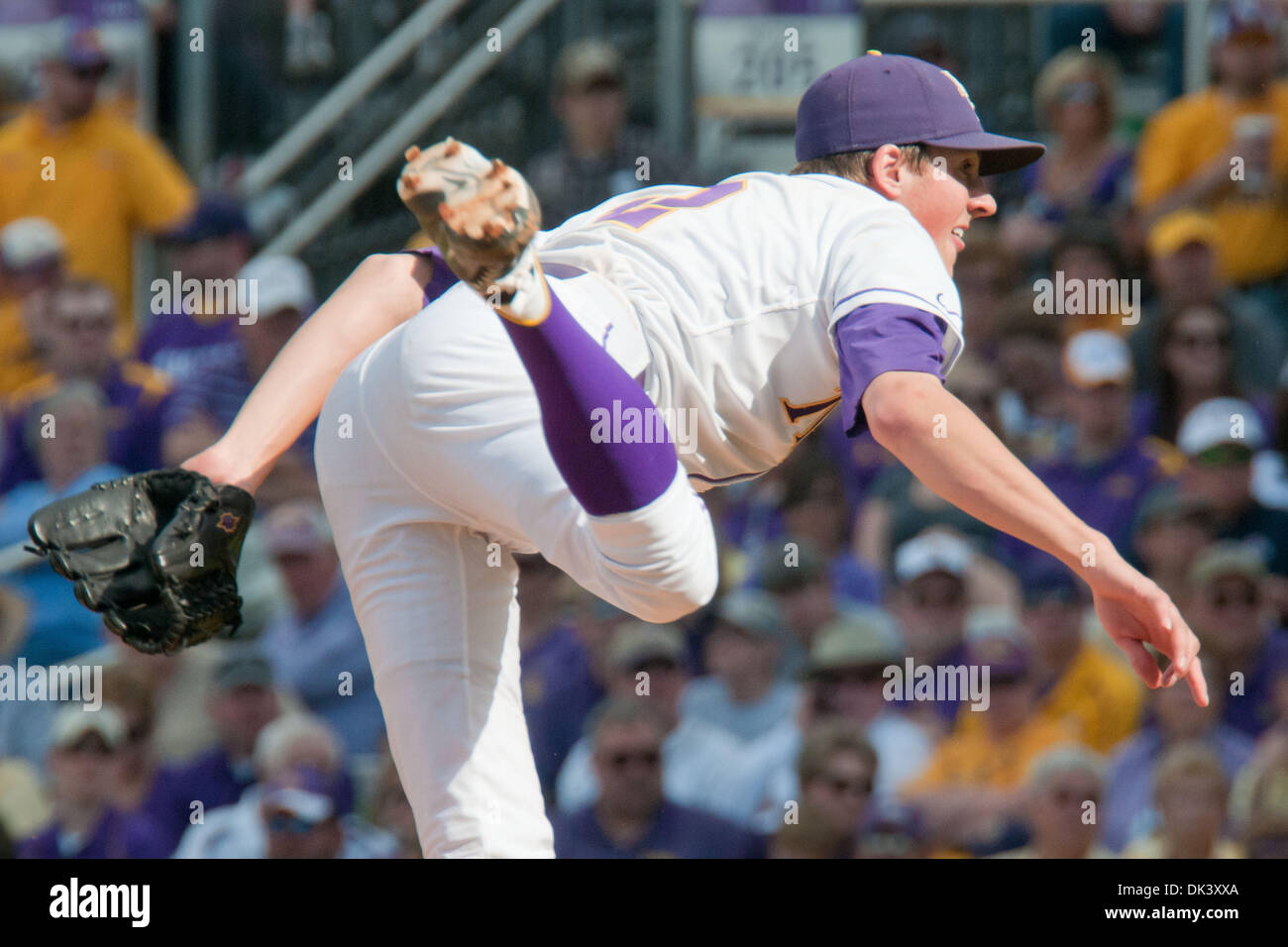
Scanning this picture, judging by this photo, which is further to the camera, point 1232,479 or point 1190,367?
point 1190,367

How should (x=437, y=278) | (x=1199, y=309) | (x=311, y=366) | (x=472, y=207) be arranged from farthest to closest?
(x=1199, y=309), (x=437, y=278), (x=311, y=366), (x=472, y=207)

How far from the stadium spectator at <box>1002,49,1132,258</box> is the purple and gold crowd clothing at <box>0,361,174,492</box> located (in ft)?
8.78

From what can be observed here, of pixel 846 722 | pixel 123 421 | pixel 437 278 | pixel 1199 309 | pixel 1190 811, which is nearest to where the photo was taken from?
pixel 437 278

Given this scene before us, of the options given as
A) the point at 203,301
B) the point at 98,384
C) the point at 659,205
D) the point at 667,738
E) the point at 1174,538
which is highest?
the point at 203,301

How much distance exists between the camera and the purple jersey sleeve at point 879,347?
A: 2377 mm

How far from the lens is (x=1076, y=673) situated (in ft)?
15.6

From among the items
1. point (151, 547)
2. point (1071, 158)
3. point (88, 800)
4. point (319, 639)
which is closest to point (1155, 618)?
point (151, 547)

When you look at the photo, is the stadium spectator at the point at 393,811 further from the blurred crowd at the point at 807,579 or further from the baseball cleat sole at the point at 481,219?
the baseball cleat sole at the point at 481,219

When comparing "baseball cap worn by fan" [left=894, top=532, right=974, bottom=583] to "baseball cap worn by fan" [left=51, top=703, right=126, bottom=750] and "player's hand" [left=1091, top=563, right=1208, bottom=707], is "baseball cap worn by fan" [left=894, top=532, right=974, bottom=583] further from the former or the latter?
"player's hand" [left=1091, top=563, right=1208, bottom=707]

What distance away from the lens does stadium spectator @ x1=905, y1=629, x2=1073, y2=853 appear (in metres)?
4.48

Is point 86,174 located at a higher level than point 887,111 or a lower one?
higher

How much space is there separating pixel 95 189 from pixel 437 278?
11.7ft

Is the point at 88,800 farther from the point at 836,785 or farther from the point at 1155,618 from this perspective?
the point at 1155,618

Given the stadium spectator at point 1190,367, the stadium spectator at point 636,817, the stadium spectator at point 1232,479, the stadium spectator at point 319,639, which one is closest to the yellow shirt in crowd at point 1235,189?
the stadium spectator at point 1190,367
